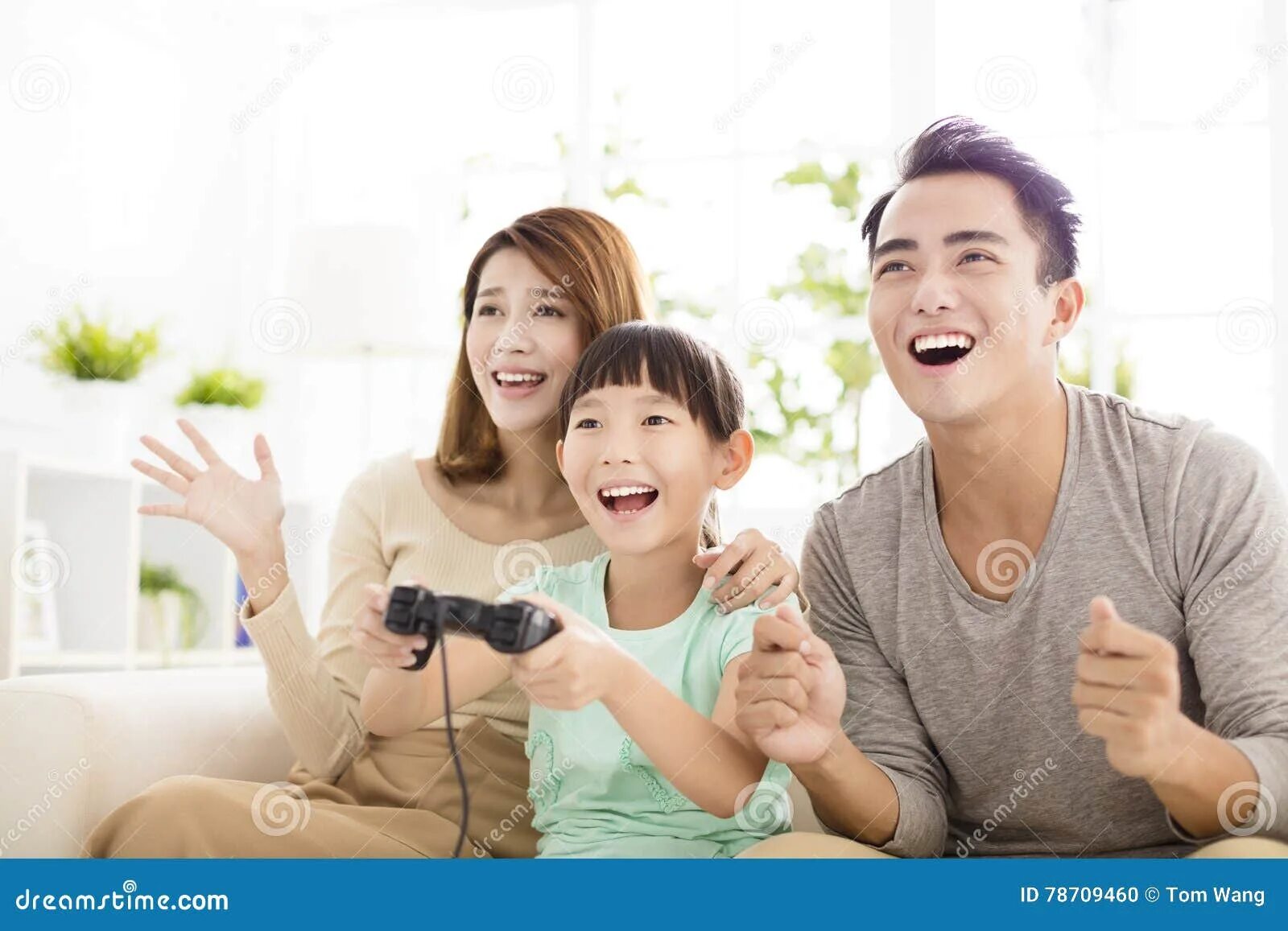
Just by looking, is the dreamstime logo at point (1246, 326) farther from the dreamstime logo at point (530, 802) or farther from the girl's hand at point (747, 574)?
the dreamstime logo at point (530, 802)

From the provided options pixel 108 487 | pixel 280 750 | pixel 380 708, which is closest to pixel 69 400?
pixel 108 487

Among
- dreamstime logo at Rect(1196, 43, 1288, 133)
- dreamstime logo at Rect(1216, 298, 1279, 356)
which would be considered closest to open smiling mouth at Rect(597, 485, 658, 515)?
dreamstime logo at Rect(1216, 298, 1279, 356)

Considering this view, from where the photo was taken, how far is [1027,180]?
1.56m

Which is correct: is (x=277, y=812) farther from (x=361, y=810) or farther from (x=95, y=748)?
(x=95, y=748)

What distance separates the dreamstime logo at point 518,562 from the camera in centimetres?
177

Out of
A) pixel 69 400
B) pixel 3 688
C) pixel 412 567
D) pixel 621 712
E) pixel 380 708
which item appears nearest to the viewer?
pixel 621 712

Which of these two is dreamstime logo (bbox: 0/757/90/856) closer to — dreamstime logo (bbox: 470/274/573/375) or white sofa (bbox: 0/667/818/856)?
white sofa (bbox: 0/667/818/856)

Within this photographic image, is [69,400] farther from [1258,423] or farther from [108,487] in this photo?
[1258,423]

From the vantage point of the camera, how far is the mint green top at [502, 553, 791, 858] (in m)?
1.37

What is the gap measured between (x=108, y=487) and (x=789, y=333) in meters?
2.18

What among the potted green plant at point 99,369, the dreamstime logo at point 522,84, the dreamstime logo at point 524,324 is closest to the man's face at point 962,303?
the dreamstime logo at point 524,324

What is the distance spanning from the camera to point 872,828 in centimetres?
136

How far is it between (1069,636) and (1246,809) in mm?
276

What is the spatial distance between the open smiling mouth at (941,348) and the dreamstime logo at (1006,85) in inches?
106
